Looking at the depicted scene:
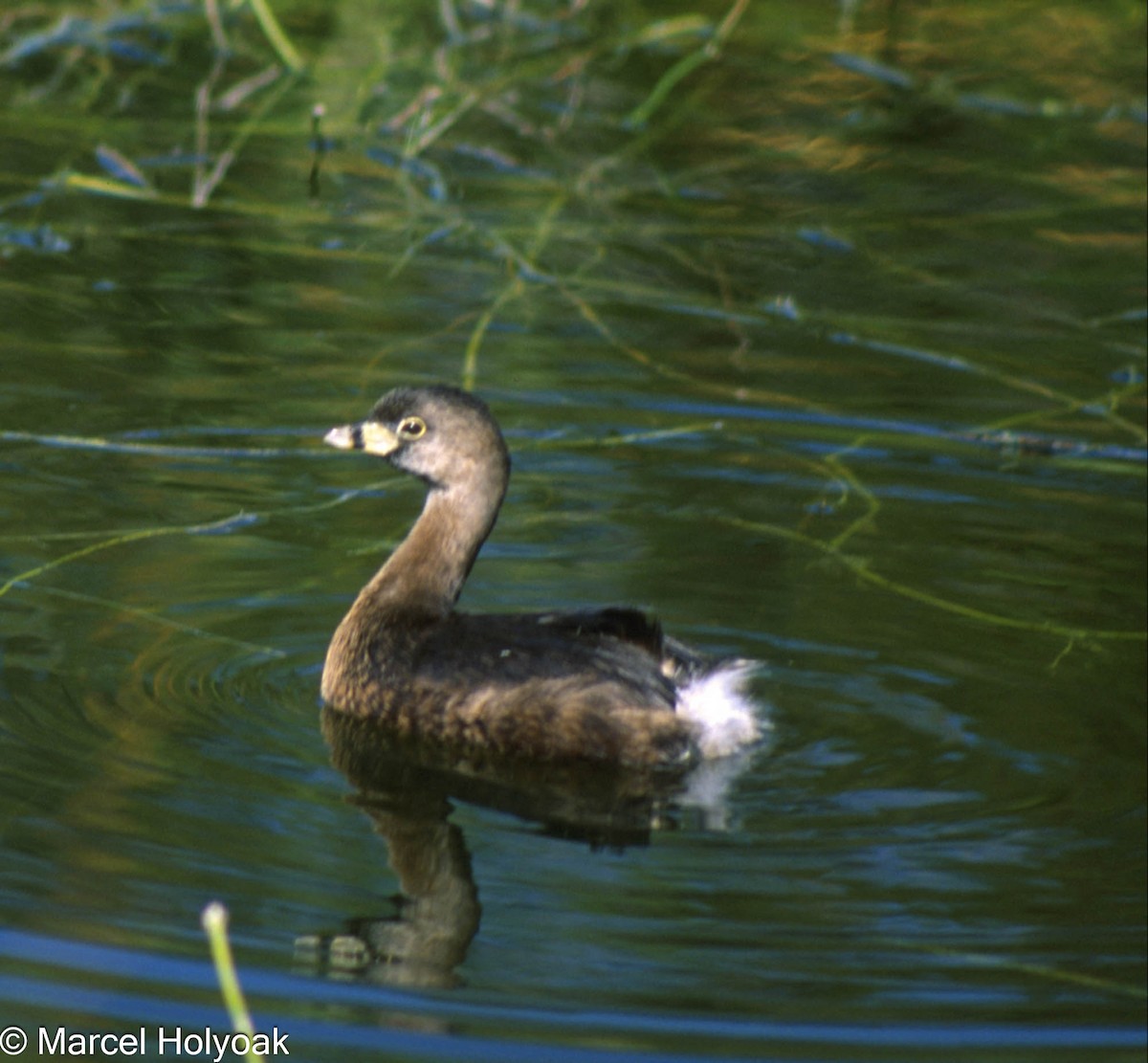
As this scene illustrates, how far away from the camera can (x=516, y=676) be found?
495 cm

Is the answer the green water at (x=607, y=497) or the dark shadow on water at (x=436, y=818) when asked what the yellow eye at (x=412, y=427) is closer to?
A: the green water at (x=607, y=497)

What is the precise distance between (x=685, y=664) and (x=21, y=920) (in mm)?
1806

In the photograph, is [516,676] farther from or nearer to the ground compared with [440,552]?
nearer to the ground

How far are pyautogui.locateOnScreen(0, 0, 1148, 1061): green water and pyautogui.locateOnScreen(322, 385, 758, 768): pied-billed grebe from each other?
166 mm

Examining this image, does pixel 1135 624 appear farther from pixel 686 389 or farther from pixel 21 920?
pixel 21 920

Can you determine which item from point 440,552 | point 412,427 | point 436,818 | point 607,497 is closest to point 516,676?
point 436,818

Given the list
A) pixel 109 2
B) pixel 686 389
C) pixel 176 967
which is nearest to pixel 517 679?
pixel 176 967

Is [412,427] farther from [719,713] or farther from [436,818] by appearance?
[436,818]

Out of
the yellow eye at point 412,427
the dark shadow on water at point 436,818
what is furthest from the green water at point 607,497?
the yellow eye at point 412,427

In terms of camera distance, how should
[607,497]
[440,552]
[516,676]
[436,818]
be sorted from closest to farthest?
[436,818] → [516,676] → [440,552] → [607,497]

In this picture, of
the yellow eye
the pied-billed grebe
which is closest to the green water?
the pied-billed grebe

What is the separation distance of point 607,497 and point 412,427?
1191mm

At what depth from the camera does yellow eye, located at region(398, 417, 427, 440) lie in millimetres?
5531

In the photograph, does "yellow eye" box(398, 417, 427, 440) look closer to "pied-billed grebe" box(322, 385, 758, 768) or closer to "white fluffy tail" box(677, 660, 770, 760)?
"pied-billed grebe" box(322, 385, 758, 768)
